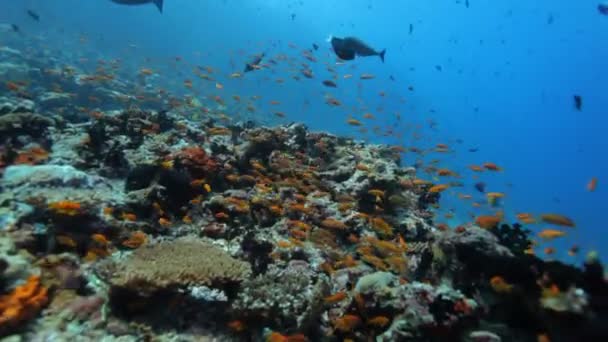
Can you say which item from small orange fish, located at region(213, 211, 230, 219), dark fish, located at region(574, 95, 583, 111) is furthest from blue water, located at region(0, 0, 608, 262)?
small orange fish, located at region(213, 211, 230, 219)

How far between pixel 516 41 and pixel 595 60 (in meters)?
34.1

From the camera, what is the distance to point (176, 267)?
207 inches

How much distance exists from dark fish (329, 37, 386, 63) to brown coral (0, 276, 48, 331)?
719 cm

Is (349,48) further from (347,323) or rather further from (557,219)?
(347,323)

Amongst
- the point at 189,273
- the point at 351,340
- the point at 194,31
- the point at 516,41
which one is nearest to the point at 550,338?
the point at 351,340

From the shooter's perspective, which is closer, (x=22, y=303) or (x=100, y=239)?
(x=22, y=303)

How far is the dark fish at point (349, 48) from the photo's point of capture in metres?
9.62

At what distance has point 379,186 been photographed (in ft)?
31.3

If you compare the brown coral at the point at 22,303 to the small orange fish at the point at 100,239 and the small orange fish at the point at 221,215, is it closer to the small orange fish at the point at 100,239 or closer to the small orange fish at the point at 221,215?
the small orange fish at the point at 100,239

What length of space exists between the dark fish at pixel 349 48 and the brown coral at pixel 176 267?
5442mm

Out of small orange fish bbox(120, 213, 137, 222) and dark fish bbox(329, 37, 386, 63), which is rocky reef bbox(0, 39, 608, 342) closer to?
small orange fish bbox(120, 213, 137, 222)

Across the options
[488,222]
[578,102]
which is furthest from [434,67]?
[488,222]

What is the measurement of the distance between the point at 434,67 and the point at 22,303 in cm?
10153

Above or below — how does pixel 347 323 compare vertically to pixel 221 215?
below
